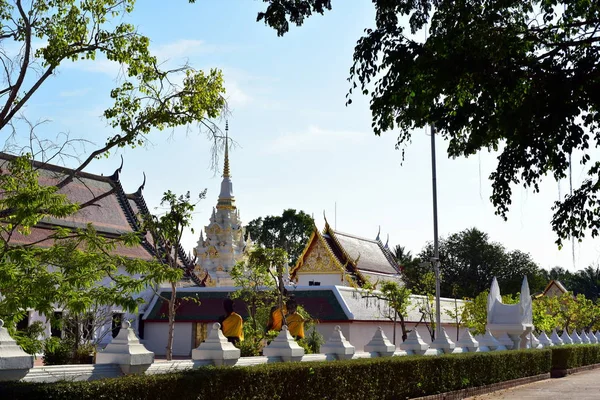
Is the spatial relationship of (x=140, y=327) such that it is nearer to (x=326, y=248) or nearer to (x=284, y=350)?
(x=326, y=248)

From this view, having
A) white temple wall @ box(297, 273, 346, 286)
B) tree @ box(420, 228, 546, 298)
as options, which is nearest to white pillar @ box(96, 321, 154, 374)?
white temple wall @ box(297, 273, 346, 286)

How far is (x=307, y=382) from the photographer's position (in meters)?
13.5

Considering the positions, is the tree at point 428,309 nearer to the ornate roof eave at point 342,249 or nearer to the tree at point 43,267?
the ornate roof eave at point 342,249

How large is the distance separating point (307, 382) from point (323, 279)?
2883 centimetres

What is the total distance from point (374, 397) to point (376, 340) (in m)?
2.58

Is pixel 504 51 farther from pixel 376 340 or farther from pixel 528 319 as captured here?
pixel 528 319

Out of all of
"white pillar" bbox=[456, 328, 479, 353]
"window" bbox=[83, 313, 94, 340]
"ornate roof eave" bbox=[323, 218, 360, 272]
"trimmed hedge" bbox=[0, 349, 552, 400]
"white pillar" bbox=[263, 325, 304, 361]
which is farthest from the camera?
"ornate roof eave" bbox=[323, 218, 360, 272]

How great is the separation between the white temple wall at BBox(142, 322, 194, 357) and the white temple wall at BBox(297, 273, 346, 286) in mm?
9240

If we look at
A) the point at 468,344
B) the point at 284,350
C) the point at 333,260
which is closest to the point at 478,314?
the point at 333,260

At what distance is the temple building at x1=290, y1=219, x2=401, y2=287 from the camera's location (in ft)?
137

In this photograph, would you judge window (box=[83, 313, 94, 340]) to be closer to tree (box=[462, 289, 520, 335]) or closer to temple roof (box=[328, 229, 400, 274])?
tree (box=[462, 289, 520, 335])

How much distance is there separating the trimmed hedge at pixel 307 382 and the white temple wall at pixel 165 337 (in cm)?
1552

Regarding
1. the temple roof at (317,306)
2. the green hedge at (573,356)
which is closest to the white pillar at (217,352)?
the temple roof at (317,306)

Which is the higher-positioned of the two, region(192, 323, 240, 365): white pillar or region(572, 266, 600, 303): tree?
region(572, 266, 600, 303): tree
